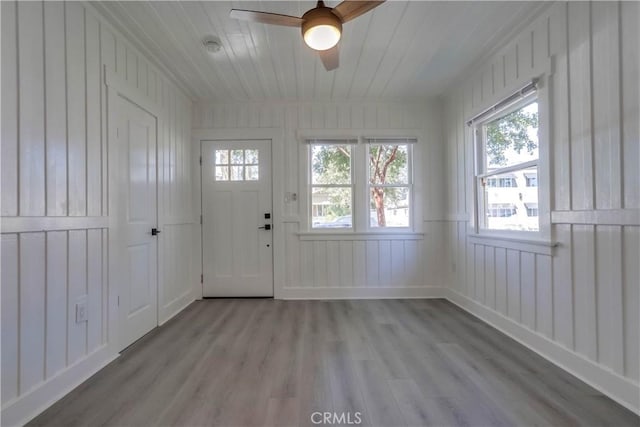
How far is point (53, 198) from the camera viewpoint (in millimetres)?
1652

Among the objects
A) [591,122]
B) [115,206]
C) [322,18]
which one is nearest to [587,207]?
[591,122]

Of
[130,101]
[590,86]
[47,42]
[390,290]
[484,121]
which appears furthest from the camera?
[390,290]

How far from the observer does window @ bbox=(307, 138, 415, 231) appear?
364 cm

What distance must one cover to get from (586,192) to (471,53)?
1.63 m

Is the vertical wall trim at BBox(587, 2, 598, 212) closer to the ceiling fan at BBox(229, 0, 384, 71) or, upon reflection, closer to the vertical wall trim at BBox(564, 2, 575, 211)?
the vertical wall trim at BBox(564, 2, 575, 211)

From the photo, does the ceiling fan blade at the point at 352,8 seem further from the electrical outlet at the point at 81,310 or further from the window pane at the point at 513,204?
the electrical outlet at the point at 81,310

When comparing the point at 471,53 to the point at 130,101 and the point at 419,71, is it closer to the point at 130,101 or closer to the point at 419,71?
the point at 419,71

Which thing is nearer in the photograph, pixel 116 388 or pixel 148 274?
pixel 116 388

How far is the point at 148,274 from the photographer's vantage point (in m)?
2.63

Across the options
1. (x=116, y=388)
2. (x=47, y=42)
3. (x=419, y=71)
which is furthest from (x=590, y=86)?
(x=116, y=388)

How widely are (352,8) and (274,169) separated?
2.22 m

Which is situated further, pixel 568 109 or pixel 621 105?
pixel 568 109

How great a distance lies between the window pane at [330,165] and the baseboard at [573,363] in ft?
7.12

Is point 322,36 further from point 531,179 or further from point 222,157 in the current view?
point 222,157
